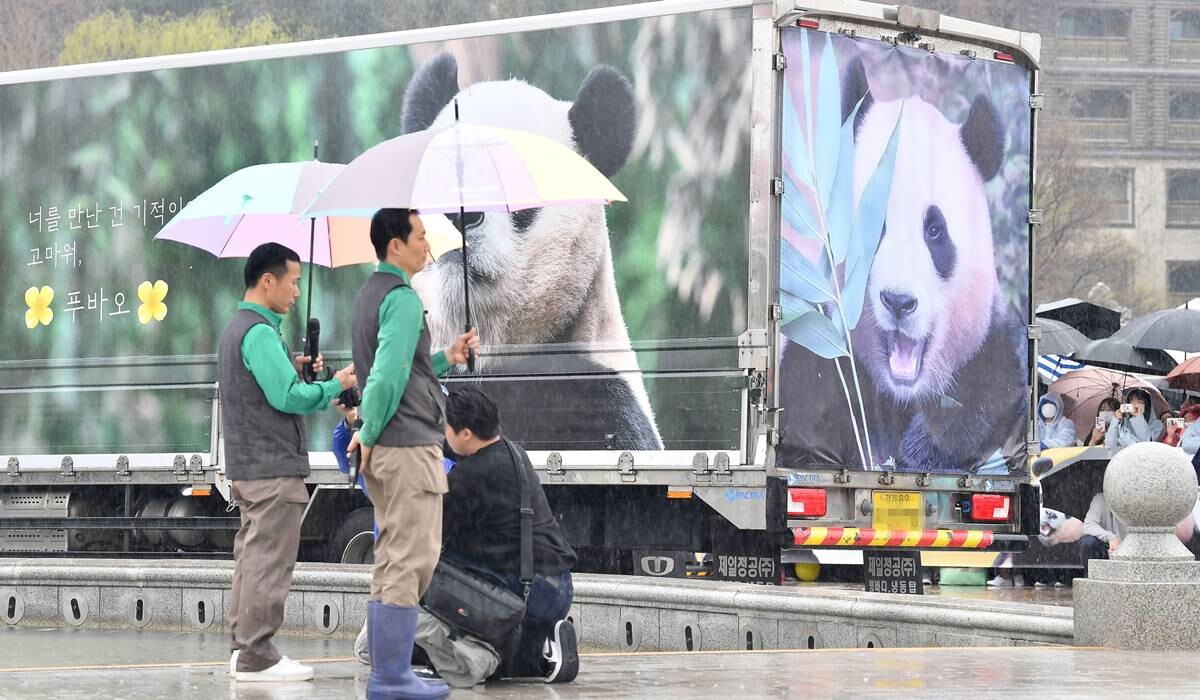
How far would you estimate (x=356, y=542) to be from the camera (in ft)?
45.0

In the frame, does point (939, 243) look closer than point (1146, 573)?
No

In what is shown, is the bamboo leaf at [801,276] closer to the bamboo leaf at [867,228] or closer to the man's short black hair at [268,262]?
the bamboo leaf at [867,228]

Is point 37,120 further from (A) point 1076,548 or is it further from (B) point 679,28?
(A) point 1076,548

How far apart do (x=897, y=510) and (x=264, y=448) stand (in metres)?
5.82

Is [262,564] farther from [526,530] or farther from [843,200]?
[843,200]

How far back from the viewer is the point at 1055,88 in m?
82.3

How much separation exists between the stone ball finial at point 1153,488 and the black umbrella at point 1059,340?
13686mm

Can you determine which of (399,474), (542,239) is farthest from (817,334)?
(399,474)

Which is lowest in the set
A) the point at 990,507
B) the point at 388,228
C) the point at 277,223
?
the point at 990,507

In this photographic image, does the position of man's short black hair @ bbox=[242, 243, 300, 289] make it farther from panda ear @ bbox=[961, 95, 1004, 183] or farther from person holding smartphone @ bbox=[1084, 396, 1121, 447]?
person holding smartphone @ bbox=[1084, 396, 1121, 447]

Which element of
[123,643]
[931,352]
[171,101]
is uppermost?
[171,101]

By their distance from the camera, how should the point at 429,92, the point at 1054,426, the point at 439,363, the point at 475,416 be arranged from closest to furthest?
the point at 439,363 < the point at 475,416 < the point at 429,92 < the point at 1054,426

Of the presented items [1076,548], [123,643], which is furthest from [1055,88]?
[123,643]

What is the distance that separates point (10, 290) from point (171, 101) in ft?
7.05
